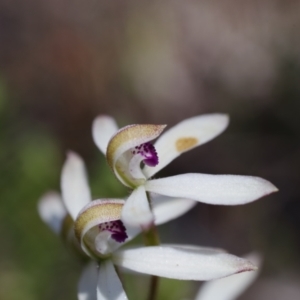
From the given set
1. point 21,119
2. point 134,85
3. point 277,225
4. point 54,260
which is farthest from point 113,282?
point 134,85

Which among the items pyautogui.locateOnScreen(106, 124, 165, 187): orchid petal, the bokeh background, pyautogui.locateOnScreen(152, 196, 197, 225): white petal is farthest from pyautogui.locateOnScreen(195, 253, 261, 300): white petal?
the bokeh background

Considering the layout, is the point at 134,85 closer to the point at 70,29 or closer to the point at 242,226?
the point at 70,29

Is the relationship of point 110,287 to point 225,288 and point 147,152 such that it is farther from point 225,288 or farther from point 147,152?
point 225,288

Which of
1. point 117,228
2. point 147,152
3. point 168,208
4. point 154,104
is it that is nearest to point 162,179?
point 147,152

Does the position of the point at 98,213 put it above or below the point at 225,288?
above

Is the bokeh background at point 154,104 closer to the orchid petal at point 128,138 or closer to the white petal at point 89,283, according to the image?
the white petal at point 89,283

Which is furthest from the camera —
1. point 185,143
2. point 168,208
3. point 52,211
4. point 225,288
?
point 225,288

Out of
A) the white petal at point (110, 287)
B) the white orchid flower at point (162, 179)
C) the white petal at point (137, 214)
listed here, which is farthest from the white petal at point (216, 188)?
the white petal at point (110, 287)
